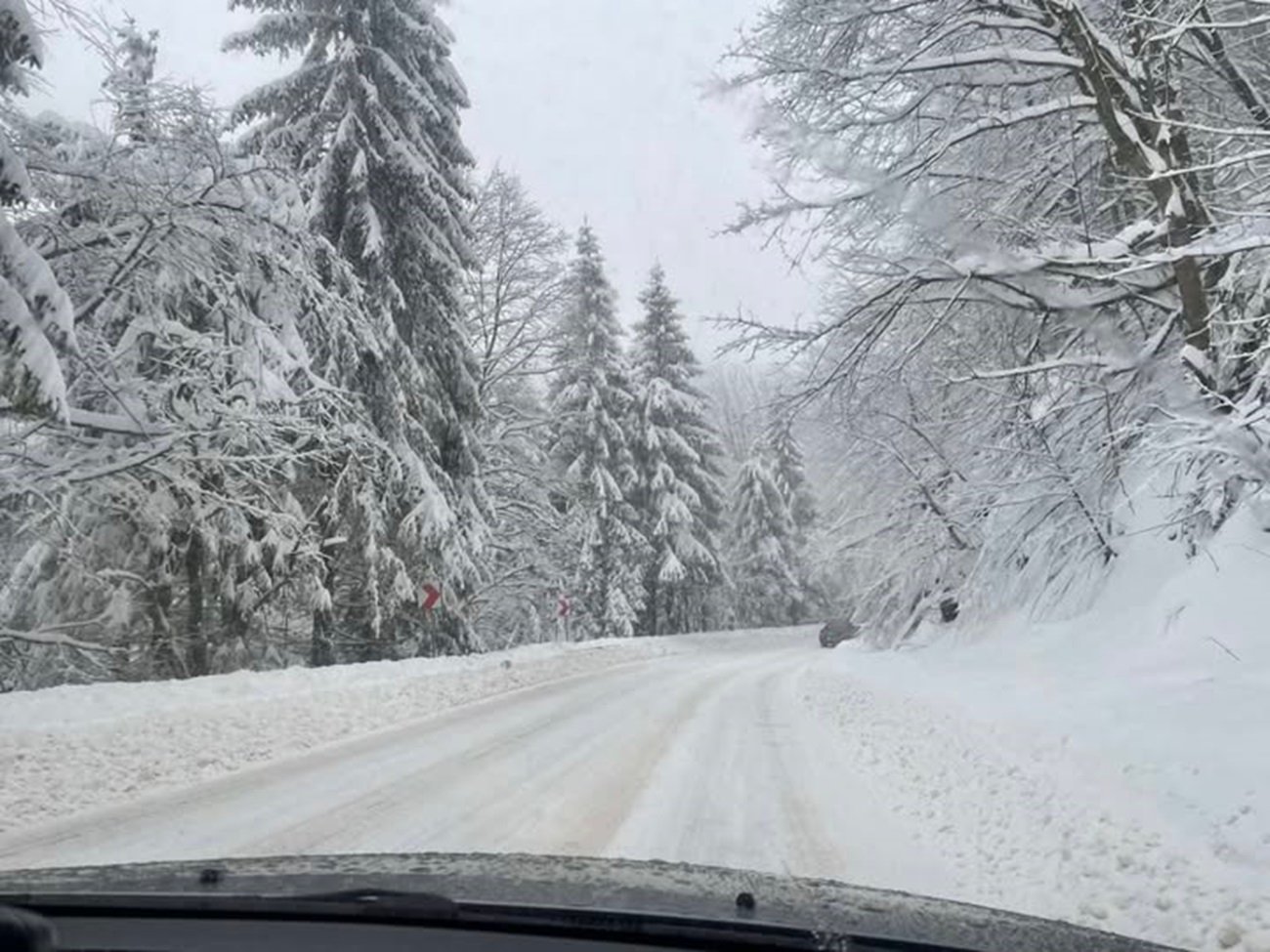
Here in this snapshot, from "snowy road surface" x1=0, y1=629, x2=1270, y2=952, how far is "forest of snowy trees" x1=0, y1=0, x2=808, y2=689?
9.02 feet

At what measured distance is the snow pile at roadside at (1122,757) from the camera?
4.55 metres

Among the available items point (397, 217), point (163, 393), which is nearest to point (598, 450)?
point (397, 217)

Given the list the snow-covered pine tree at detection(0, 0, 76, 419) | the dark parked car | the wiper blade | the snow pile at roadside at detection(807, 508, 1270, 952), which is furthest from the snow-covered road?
→ the dark parked car

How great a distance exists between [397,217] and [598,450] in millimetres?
16786

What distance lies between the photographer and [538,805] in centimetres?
723

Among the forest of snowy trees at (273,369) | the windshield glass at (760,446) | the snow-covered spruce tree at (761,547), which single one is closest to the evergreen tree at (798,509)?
the snow-covered spruce tree at (761,547)

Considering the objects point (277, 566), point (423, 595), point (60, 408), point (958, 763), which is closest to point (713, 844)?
point (958, 763)

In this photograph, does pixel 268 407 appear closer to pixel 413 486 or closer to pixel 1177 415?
pixel 413 486

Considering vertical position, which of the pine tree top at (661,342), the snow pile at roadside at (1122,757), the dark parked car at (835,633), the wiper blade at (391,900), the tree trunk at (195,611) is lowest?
the dark parked car at (835,633)

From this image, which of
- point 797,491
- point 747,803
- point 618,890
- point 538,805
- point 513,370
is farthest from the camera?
point 797,491

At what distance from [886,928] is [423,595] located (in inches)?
626

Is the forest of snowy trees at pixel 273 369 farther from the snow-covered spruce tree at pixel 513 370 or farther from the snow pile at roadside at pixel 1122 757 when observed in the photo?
the snow pile at roadside at pixel 1122 757

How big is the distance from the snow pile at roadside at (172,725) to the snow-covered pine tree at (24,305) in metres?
2.68

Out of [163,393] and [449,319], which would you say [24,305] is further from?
[449,319]
